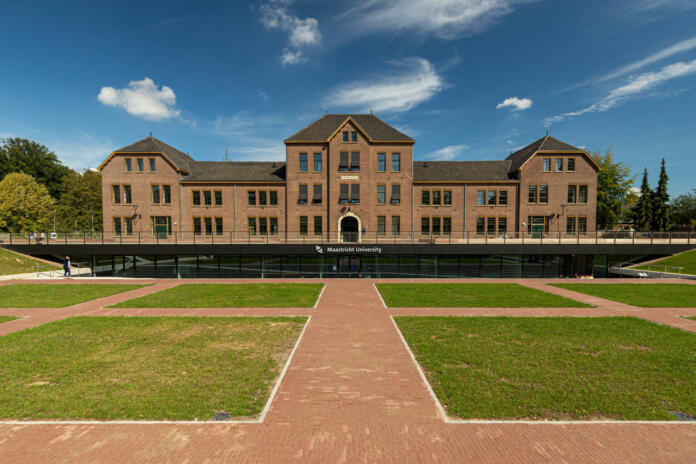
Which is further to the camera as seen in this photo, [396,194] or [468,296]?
[396,194]

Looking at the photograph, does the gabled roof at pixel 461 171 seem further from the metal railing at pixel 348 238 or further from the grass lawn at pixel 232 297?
the grass lawn at pixel 232 297

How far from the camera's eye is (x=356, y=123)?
109 feet

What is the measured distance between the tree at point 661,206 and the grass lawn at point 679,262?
104ft

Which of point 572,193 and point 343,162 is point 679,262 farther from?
point 343,162

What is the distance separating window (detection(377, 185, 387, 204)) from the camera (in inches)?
1356

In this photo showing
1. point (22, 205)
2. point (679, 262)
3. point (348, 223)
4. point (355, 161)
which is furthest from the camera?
point (22, 205)

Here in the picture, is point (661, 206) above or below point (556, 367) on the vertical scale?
above

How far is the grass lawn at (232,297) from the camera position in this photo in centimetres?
1589

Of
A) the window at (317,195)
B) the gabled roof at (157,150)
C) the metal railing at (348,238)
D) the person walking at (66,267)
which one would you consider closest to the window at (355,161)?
the window at (317,195)

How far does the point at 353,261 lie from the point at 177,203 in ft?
75.8

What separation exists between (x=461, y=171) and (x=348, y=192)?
15154 mm

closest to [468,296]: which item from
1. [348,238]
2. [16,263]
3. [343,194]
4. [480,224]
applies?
[348,238]

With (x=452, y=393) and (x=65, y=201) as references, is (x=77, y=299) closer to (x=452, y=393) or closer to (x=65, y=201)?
(x=452, y=393)

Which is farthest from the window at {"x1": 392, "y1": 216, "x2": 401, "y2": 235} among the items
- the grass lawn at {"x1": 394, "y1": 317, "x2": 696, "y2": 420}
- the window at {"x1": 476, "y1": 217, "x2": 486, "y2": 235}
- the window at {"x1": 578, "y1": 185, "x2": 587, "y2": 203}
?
the grass lawn at {"x1": 394, "y1": 317, "x2": 696, "y2": 420}
